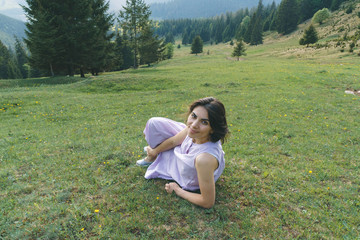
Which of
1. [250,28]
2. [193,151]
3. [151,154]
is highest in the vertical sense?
[250,28]

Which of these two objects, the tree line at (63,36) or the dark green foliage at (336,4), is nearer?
the tree line at (63,36)

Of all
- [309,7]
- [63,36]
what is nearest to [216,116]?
[63,36]

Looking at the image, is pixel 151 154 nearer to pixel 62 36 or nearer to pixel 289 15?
pixel 62 36

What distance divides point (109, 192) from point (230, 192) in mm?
2851

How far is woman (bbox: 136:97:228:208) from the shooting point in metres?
3.28

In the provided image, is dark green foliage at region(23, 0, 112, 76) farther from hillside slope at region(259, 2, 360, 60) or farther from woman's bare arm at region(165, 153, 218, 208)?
hillside slope at region(259, 2, 360, 60)

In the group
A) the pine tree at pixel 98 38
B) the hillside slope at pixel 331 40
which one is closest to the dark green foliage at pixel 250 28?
the hillside slope at pixel 331 40

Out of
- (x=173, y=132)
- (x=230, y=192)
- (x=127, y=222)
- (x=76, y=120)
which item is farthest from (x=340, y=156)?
(x=76, y=120)

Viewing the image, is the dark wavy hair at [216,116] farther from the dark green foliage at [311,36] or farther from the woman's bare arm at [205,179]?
the dark green foliage at [311,36]

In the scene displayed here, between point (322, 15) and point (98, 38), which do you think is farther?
point (322, 15)

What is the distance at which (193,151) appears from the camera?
3621mm

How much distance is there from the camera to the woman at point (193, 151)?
3.28 m

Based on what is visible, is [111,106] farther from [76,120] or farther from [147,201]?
[147,201]

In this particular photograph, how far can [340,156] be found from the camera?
6.17 metres
